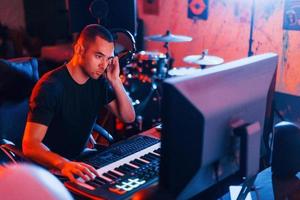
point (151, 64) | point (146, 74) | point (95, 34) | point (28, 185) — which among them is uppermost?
point (95, 34)

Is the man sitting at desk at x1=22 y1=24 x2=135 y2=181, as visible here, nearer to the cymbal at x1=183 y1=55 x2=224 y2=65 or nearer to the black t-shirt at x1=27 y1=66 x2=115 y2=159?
the black t-shirt at x1=27 y1=66 x2=115 y2=159

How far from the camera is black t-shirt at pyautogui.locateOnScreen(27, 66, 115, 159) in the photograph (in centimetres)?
193

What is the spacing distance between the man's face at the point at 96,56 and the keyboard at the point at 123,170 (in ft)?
1.35

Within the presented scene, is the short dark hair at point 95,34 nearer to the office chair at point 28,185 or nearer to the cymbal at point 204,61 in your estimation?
the office chair at point 28,185

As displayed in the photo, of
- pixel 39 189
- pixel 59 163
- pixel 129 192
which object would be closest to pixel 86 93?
pixel 59 163

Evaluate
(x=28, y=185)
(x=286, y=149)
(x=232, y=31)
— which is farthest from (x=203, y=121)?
(x=232, y=31)

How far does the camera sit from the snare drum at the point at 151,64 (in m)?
4.04

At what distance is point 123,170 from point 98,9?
1246mm

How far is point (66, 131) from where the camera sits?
212cm

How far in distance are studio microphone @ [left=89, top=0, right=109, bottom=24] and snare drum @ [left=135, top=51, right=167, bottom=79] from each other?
1563mm

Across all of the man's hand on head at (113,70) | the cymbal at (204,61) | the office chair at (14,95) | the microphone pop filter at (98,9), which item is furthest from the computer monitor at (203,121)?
the cymbal at (204,61)

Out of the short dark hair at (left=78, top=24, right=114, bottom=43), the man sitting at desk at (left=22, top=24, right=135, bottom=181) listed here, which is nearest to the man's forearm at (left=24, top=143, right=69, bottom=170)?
the man sitting at desk at (left=22, top=24, right=135, bottom=181)

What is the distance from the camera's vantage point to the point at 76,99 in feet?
6.95

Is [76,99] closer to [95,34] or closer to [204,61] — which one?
[95,34]
